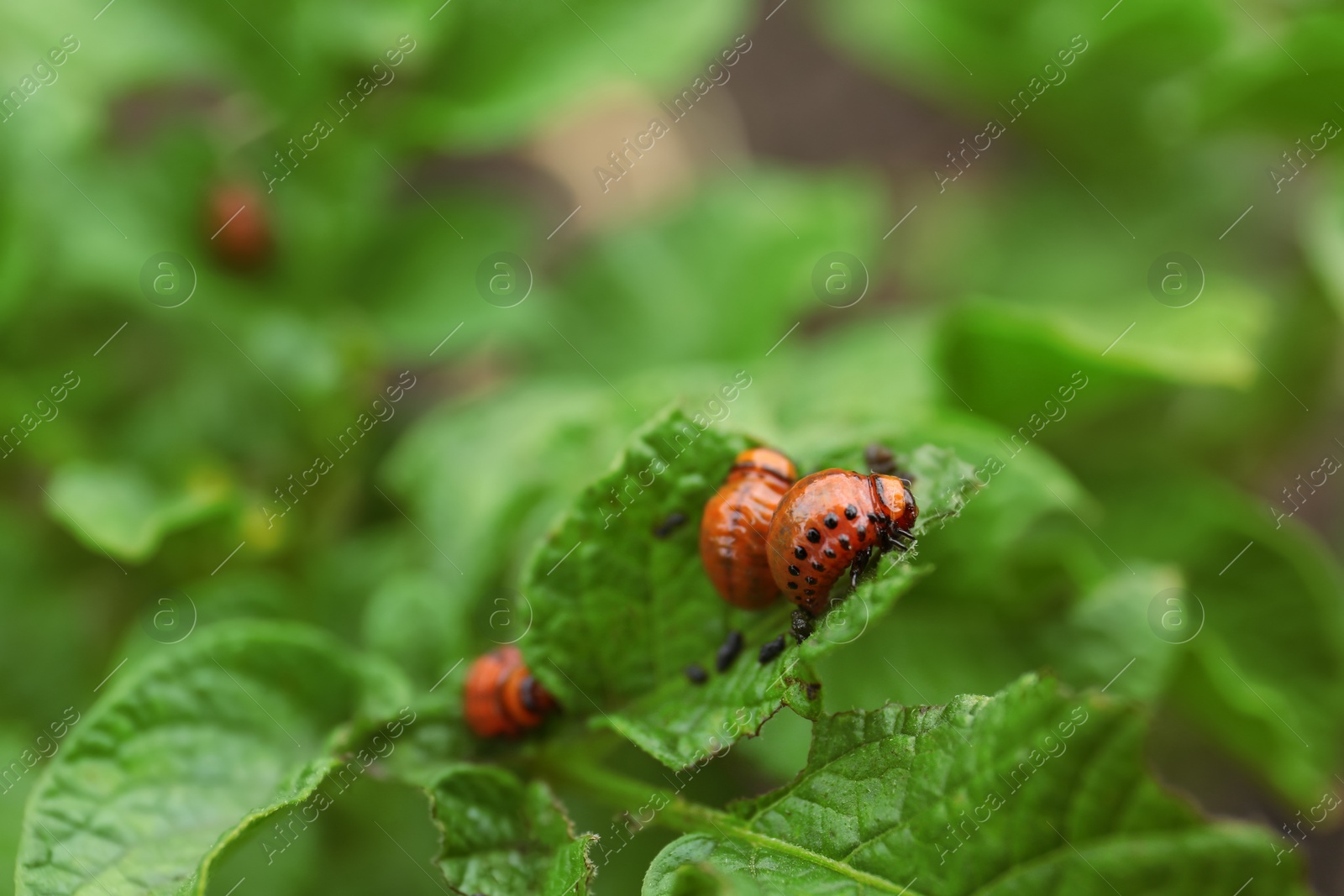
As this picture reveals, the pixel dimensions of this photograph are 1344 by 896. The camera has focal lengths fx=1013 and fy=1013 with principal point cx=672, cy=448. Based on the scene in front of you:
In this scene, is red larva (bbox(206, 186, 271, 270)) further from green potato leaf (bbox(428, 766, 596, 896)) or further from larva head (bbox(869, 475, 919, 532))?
larva head (bbox(869, 475, 919, 532))

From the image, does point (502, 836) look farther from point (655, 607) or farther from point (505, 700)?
point (655, 607)

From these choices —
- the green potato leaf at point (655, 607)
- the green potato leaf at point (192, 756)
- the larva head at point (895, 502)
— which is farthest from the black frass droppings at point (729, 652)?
A: the green potato leaf at point (192, 756)

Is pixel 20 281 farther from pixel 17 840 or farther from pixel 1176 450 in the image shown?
pixel 1176 450

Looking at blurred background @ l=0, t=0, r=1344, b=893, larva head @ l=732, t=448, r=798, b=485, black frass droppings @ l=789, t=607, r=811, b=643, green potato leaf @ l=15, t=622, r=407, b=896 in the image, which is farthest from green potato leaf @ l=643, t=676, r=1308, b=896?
green potato leaf @ l=15, t=622, r=407, b=896

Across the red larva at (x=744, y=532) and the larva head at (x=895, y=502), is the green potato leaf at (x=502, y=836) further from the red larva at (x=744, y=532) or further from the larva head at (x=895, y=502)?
the larva head at (x=895, y=502)

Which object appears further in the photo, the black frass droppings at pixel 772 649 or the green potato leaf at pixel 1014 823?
the black frass droppings at pixel 772 649
